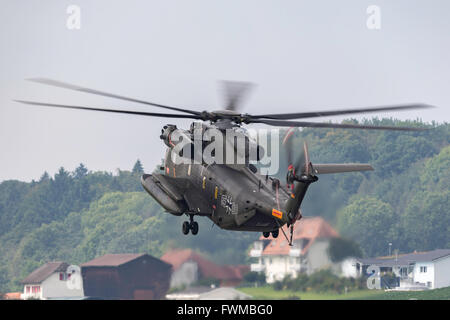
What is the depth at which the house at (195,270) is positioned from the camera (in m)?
64.1

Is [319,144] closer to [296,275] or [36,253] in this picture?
[36,253]

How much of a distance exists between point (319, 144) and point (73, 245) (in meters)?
42.7

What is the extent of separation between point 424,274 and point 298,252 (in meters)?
43.5

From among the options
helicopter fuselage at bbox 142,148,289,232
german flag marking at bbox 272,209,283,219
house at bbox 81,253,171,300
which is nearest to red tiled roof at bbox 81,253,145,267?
house at bbox 81,253,171,300

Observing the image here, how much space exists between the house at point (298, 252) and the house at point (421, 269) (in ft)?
84.3

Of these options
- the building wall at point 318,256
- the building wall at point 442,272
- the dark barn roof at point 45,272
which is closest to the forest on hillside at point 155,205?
the building wall at point 442,272

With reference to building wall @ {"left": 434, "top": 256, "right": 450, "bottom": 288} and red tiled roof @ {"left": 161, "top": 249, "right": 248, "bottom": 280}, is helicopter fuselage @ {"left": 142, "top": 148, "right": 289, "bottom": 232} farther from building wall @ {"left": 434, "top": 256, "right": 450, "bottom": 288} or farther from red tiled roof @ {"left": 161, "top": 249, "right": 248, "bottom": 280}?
building wall @ {"left": 434, "top": 256, "right": 450, "bottom": 288}

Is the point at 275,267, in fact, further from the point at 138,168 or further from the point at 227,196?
the point at 138,168

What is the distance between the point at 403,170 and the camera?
525ft

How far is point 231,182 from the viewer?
136ft

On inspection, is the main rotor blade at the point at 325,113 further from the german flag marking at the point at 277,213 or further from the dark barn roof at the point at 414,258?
the dark barn roof at the point at 414,258

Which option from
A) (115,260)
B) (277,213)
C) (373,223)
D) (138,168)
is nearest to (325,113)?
(277,213)

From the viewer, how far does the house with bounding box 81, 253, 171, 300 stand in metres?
77.6
